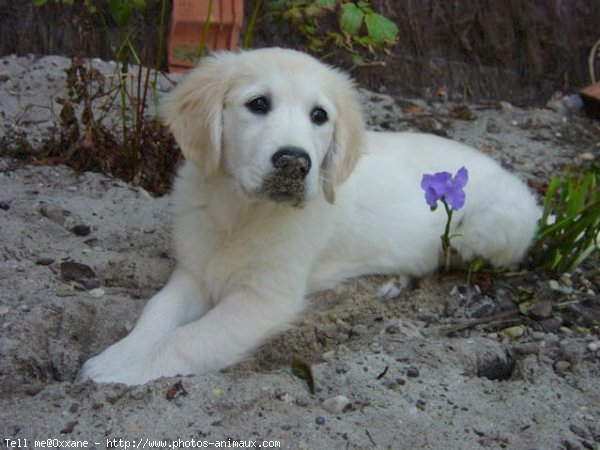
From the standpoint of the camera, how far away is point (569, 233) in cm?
338

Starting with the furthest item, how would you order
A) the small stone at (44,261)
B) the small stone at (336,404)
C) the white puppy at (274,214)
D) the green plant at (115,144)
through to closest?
the green plant at (115,144) → the small stone at (44,261) → the white puppy at (274,214) → the small stone at (336,404)

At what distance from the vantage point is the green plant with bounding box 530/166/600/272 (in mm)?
3340

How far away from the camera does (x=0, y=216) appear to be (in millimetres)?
3338

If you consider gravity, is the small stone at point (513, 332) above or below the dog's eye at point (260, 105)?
below

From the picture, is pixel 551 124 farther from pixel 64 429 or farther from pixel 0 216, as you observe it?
pixel 64 429

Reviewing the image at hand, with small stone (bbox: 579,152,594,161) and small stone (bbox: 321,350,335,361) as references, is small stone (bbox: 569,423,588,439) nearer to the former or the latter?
small stone (bbox: 321,350,335,361)

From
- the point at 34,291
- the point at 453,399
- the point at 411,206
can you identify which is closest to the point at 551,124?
the point at 411,206

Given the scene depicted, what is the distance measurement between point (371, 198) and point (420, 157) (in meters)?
0.34

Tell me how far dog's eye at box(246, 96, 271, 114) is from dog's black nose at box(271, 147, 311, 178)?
0.25 meters

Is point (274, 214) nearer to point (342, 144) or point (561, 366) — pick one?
point (342, 144)

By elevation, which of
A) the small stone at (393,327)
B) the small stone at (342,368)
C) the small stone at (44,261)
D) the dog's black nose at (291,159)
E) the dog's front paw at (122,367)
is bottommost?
the dog's front paw at (122,367)

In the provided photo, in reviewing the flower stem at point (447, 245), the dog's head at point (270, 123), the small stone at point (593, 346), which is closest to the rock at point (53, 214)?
the dog's head at point (270, 123)

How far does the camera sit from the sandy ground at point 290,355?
7.22 feet

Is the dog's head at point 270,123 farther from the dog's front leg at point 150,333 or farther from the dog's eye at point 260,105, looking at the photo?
the dog's front leg at point 150,333
